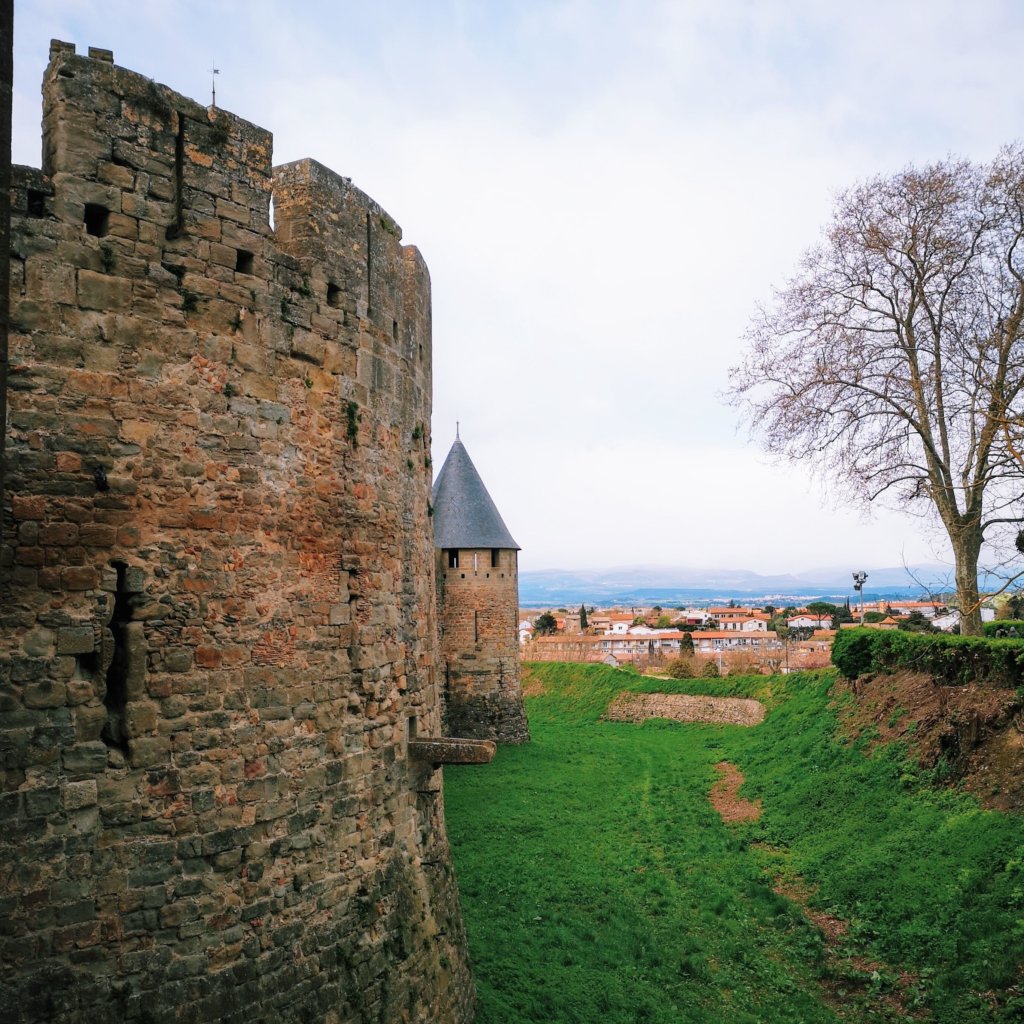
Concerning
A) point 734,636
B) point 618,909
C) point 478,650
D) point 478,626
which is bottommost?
point 734,636

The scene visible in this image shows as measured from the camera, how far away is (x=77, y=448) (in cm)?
425

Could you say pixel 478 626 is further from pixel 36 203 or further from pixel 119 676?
pixel 36 203

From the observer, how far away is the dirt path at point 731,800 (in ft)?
54.1

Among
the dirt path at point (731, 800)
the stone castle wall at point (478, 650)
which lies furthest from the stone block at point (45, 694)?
the stone castle wall at point (478, 650)

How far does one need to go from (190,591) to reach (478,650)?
21275 millimetres

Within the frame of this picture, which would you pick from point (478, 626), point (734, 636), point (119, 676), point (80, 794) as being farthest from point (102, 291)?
point (734, 636)

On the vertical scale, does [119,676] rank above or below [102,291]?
below

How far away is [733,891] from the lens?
12.3 m

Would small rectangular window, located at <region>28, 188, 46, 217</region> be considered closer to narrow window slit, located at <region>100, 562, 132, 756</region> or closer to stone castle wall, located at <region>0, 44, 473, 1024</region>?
stone castle wall, located at <region>0, 44, 473, 1024</region>

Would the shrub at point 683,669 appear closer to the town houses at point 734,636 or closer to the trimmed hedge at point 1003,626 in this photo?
the town houses at point 734,636

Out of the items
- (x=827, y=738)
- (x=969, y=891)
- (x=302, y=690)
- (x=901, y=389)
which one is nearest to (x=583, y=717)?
(x=827, y=738)

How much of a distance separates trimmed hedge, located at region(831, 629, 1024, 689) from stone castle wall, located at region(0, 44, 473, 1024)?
12772 millimetres

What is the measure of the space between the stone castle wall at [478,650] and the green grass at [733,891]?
5.43 metres

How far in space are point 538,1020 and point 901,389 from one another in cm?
1530
